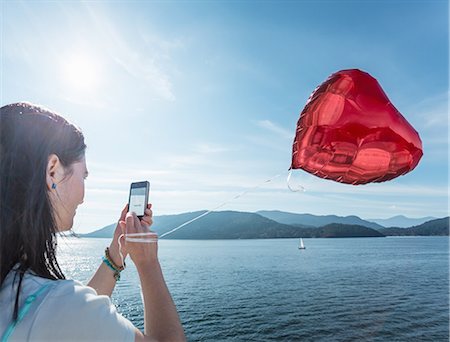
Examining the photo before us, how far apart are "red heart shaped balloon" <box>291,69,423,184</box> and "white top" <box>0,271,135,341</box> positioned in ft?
13.1

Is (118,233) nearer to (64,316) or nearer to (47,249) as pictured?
(47,249)

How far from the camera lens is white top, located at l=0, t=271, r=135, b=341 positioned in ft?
3.56

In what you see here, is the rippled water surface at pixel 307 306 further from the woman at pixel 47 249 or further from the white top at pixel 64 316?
the white top at pixel 64 316

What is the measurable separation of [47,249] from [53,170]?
34cm

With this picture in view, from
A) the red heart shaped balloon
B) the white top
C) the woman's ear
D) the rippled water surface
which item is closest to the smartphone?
the woman's ear

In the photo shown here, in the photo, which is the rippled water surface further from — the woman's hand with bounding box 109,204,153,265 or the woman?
the woman

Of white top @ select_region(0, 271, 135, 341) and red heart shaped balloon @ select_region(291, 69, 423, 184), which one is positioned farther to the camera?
red heart shaped balloon @ select_region(291, 69, 423, 184)

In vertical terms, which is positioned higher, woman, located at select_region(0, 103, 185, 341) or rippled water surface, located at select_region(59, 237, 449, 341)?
woman, located at select_region(0, 103, 185, 341)

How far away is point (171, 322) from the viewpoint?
1.38 metres

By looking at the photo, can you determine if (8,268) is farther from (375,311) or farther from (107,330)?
(375,311)

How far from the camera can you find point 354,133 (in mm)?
4602

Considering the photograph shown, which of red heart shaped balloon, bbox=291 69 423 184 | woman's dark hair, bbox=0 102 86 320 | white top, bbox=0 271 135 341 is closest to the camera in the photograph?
white top, bbox=0 271 135 341

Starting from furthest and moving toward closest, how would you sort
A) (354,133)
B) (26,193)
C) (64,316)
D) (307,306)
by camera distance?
(307,306), (354,133), (26,193), (64,316)

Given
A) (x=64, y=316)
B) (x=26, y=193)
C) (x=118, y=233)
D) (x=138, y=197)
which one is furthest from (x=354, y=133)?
(x=64, y=316)
